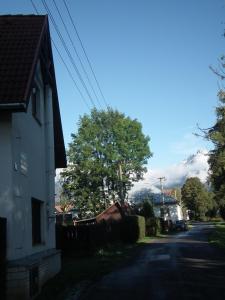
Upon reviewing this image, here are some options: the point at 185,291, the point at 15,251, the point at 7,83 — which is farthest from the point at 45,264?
the point at 7,83

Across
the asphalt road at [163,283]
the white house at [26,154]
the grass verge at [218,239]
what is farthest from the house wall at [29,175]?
the grass verge at [218,239]

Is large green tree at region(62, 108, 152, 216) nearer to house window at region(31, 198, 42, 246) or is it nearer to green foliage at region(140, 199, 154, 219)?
green foliage at region(140, 199, 154, 219)

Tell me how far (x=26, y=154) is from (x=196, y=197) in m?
116

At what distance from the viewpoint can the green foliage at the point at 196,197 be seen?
127062mm

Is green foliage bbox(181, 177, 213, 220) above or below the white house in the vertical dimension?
above

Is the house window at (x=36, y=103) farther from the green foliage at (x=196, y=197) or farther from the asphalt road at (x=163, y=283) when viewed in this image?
the green foliage at (x=196, y=197)

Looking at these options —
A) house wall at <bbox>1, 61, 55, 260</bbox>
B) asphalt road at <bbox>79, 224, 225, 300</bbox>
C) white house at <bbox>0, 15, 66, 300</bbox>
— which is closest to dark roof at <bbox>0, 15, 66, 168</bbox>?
white house at <bbox>0, 15, 66, 300</bbox>

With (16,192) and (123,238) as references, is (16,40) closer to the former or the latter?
(16,192)

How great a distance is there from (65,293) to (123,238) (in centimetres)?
2830

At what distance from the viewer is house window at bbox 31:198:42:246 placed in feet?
50.5

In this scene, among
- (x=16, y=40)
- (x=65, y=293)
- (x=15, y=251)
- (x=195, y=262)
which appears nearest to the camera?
(x=15, y=251)

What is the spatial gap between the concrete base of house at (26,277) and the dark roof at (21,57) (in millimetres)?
3502

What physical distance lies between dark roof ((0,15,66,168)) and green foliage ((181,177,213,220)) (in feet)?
366

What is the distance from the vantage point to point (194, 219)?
13625 cm
